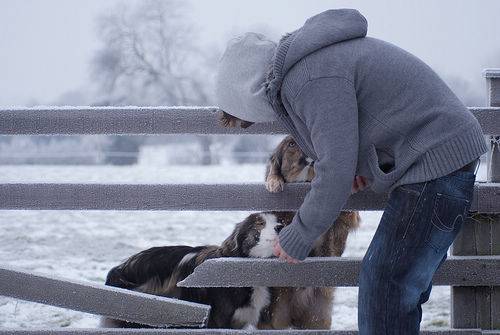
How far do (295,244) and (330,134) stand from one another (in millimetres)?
481

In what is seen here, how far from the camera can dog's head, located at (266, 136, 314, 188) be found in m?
3.10

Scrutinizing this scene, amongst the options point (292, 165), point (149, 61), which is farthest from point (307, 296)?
point (149, 61)

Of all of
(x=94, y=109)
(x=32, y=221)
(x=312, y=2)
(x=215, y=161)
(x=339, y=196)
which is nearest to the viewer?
(x=339, y=196)

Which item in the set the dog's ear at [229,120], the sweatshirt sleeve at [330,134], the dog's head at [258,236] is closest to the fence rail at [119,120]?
the dog's ear at [229,120]

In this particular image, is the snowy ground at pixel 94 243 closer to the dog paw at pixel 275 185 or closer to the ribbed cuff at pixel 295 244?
the dog paw at pixel 275 185

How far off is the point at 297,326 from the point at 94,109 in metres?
1.63

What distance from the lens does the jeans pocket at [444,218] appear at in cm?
209

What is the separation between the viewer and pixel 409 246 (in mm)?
Result: 2115

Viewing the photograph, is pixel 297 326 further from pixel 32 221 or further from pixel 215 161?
pixel 215 161

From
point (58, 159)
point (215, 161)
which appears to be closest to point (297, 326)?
point (215, 161)

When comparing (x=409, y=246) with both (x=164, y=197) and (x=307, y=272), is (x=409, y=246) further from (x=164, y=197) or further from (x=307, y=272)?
(x=164, y=197)

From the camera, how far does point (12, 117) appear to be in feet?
9.71

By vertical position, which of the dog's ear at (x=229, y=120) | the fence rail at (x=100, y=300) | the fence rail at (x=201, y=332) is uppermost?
the dog's ear at (x=229, y=120)

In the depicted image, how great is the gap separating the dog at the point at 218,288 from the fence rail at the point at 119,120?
0.65m
